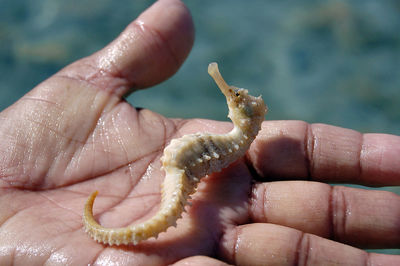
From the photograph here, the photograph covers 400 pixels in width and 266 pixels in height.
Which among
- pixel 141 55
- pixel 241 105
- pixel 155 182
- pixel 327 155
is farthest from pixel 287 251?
pixel 141 55

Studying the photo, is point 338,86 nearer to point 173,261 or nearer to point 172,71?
point 172,71

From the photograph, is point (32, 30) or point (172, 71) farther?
point (32, 30)

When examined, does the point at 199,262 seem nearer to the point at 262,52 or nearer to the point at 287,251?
the point at 287,251

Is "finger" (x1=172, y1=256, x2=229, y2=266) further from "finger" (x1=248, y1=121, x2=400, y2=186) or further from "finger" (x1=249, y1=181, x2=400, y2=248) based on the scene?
"finger" (x1=248, y1=121, x2=400, y2=186)

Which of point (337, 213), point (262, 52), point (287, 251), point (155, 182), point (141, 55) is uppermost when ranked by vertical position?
point (141, 55)

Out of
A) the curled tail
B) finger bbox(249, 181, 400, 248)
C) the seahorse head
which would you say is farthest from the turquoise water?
the curled tail

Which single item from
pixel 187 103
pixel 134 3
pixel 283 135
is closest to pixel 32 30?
pixel 134 3

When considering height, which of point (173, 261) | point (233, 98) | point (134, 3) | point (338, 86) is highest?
point (134, 3)
